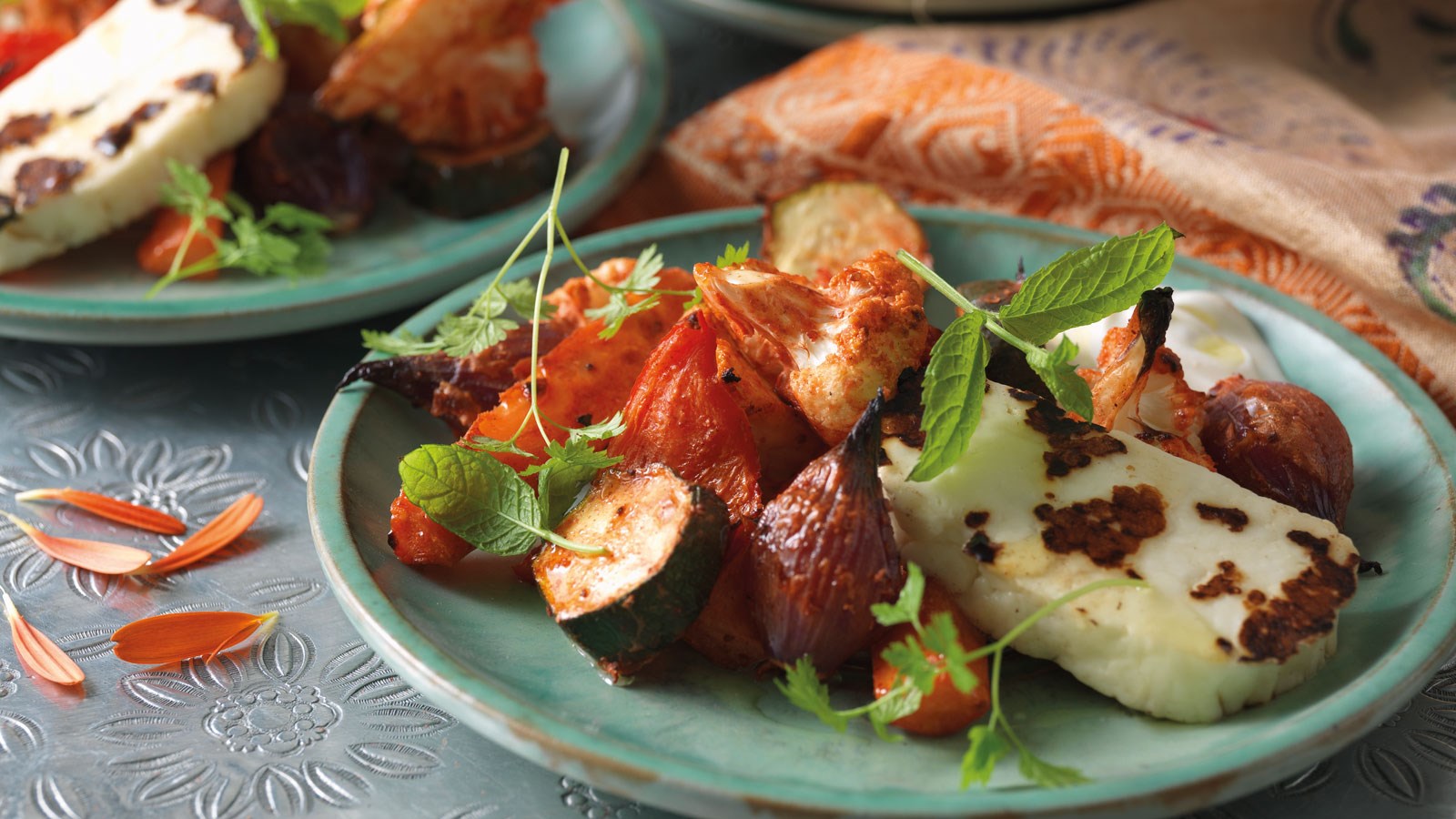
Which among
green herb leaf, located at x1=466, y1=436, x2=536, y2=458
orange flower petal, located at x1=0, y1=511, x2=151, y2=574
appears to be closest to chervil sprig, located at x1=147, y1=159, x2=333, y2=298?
orange flower petal, located at x1=0, y1=511, x2=151, y2=574

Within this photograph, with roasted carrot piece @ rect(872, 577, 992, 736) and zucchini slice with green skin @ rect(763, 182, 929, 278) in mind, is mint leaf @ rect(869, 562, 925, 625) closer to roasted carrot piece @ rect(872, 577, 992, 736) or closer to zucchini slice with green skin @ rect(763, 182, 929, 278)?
roasted carrot piece @ rect(872, 577, 992, 736)

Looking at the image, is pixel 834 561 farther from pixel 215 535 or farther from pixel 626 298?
pixel 215 535

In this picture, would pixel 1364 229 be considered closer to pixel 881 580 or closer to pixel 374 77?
pixel 881 580

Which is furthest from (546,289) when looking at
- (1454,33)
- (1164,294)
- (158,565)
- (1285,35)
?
(1454,33)

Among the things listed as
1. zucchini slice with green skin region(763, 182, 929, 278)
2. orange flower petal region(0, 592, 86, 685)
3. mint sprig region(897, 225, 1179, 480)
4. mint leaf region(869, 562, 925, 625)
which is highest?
mint sprig region(897, 225, 1179, 480)

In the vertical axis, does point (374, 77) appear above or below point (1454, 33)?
above

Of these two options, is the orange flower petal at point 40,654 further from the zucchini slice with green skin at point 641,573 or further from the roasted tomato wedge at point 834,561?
the roasted tomato wedge at point 834,561

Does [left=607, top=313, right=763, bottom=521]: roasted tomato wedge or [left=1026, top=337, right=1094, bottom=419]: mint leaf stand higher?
[left=1026, top=337, right=1094, bottom=419]: mint leaf
